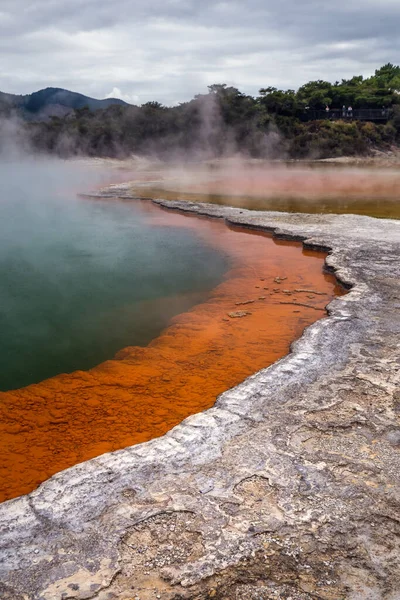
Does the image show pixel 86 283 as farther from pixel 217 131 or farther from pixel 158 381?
pixel 217 131

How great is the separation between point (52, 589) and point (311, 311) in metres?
3.49

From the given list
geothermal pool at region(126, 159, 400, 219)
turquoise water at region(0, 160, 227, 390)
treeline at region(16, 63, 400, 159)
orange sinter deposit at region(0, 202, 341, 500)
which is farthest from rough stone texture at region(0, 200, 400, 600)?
treeline at region(16, 63, 400, 159)

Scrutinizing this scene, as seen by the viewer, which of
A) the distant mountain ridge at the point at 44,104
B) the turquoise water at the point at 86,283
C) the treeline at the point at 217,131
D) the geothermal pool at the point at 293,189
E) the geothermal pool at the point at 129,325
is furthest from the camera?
the distant mountain ridge at the point at 44,104

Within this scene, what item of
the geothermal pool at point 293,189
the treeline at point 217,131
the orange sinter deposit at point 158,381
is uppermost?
the treeline at point 217,131

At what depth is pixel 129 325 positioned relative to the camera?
15.5 feet

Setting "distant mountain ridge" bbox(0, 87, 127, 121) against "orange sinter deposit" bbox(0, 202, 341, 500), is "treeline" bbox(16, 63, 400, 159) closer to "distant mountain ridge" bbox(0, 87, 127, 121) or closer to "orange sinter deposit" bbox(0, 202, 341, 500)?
"distant mountain ridge" bbox(0, 87, 127, 121)

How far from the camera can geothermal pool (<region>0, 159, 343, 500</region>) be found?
312 centimetres

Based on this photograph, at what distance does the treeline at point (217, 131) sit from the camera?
24.4 metres

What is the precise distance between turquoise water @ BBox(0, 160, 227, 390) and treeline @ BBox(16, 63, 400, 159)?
15130 millimetres

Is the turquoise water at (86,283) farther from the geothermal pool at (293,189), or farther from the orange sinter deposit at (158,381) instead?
the geothermal pool at (293,189)

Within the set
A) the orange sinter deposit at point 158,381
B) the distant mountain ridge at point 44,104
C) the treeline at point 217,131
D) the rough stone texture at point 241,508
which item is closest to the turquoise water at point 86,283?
the orange sinter deposit at point 158,381

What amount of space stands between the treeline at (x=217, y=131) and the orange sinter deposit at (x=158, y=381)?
20.3 meters

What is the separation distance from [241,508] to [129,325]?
2.78 m

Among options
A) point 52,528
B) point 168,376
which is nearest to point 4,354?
point 168,376
